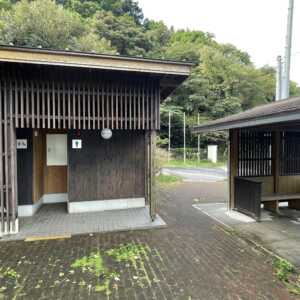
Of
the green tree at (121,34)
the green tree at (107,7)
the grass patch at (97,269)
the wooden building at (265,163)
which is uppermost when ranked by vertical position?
the green tree at (107,7)

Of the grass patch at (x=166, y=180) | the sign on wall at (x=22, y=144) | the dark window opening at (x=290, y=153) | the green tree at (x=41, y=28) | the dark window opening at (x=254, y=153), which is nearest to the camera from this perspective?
the sign on wall at (x=22, y=144)

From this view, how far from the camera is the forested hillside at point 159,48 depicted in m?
19.1

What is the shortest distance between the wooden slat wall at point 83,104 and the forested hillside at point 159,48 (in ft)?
55.9

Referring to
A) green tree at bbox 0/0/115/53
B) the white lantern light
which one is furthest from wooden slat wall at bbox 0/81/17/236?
green tree at bbox 0/0/115/53

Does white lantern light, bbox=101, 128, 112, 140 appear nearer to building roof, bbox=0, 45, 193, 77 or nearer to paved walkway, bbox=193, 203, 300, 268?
building roof, bbox=0, 45, 193, 77

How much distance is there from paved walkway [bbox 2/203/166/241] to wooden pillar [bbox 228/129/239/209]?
2157 mm

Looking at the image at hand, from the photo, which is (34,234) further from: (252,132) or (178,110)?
(178,110)

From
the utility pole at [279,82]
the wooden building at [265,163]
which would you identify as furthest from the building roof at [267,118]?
the utility pole at [279,82]

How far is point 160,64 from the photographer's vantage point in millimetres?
3986

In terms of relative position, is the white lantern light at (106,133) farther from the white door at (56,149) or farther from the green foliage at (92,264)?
the green foliage at (92,264)

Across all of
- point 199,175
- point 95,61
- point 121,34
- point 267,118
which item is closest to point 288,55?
point 267,118

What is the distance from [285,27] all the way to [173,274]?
34.4 ft

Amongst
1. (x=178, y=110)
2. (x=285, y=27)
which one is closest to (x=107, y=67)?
(x=285, y=27)

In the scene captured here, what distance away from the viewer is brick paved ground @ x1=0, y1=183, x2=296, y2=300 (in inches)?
98.2
